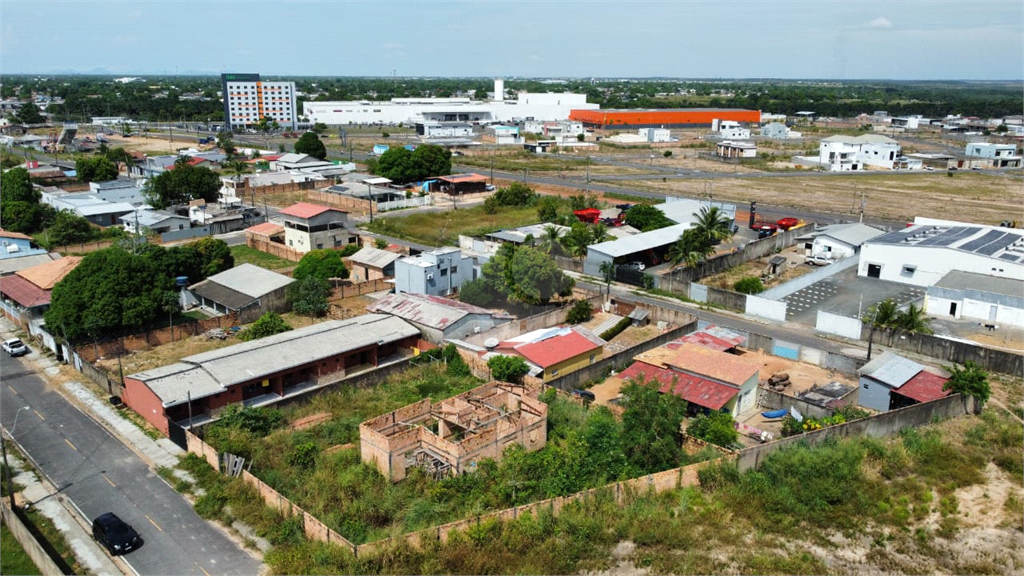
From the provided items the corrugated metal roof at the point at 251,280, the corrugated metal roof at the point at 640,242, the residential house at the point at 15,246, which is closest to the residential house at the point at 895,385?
the corrugated metal roof at the point at 640,242

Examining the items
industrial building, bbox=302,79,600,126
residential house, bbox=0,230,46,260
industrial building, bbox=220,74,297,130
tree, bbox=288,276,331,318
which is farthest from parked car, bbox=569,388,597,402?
industrial building, bbox=220,74,297,130

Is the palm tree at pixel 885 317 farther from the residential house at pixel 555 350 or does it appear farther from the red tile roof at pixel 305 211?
the red tile roof at pixel 305 211

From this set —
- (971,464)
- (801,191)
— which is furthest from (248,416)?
(801,191)

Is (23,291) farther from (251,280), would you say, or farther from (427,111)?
(427,111)

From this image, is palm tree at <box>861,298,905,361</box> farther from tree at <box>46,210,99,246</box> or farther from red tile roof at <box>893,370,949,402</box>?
tree at <box>46,210,99,246</box>

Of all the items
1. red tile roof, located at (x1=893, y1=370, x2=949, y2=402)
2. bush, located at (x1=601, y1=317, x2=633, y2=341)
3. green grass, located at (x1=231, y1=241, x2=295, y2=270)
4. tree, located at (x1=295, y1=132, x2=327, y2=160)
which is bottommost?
bush, located at (x1=601, y1=317, x2=633, y2=341)

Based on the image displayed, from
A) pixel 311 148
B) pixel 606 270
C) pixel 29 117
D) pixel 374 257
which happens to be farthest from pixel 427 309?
pixel 29 117
